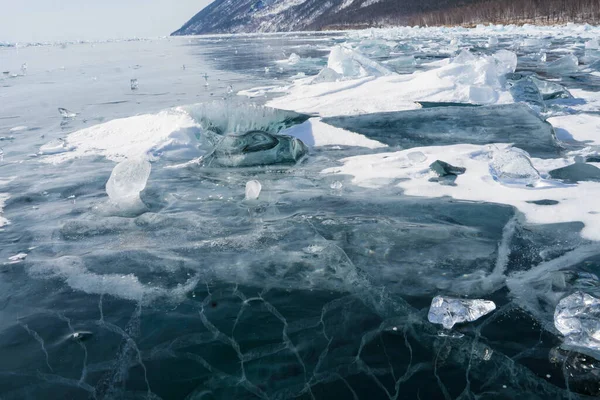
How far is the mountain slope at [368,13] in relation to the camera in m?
44.0

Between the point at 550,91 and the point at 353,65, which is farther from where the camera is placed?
the point at 353,65

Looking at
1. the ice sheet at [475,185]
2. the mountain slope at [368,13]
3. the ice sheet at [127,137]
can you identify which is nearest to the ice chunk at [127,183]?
the ice sheet at [127,137]

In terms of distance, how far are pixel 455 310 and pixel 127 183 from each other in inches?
105

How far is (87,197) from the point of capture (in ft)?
12.6

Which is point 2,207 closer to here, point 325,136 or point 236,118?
point 236,118

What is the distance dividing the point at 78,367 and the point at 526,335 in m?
1.91

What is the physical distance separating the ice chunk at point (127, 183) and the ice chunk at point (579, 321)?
300cm

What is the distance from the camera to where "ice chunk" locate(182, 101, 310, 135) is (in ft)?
18.2

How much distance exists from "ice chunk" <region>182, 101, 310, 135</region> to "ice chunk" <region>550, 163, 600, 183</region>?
309 cm

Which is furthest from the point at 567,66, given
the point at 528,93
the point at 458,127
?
the point at 458,127

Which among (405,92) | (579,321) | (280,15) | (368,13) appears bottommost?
(579,321)

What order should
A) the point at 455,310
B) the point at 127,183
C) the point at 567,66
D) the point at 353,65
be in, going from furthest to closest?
the point at 567,66, the point at 353,65, the point at 127,183, the point at 455,310

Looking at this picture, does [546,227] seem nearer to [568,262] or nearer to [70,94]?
[568,262]

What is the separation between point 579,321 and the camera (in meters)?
1.87
